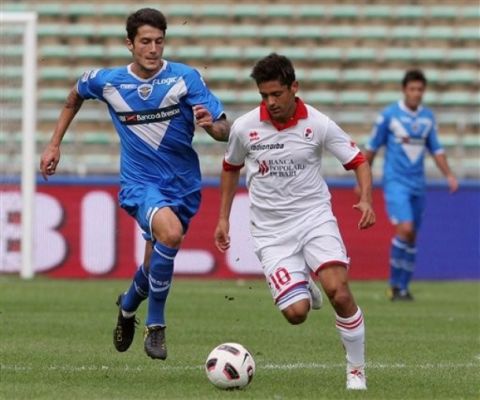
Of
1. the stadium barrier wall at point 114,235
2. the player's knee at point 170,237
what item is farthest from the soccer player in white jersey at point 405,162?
the player's knee at point 170,237

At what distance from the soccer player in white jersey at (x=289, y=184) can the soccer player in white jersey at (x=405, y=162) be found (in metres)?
7.09

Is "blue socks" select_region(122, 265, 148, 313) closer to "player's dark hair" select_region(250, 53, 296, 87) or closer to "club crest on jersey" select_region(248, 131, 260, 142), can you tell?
"club crest on jersey" select_region(248, 131, 260, 142)

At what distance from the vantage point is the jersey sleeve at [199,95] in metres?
8.54

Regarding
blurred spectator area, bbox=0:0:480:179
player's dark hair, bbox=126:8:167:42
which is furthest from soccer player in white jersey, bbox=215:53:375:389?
blurred spectator area, bbox=0:0:480:179

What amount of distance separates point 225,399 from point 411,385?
50.4 inches

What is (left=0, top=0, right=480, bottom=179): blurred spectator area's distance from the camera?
22266mm

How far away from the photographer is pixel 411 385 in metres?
7.85

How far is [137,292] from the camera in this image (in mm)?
9062

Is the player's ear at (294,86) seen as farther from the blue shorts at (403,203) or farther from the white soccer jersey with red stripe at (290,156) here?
the blue shorts at (403,203)

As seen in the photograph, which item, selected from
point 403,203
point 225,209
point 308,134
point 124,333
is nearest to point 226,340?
point 124,333

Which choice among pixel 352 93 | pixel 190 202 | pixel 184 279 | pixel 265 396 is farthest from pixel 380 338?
pixel 352 93

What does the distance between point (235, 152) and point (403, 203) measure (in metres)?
7.27

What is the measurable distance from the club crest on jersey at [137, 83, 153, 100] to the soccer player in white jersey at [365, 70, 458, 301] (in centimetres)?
663

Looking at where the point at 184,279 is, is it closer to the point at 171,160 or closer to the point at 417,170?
the point at 417,170
